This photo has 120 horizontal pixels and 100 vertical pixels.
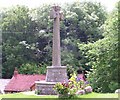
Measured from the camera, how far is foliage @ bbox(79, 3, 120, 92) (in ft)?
41.8

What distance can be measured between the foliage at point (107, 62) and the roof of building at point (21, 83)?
5.67 metres

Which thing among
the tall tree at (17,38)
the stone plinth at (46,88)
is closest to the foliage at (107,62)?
the stone plinth at (46,88)

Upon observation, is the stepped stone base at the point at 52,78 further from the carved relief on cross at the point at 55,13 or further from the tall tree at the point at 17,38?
the tall tree at the point at 17,38

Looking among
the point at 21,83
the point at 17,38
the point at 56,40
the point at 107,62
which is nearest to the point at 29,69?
the point at 21,83

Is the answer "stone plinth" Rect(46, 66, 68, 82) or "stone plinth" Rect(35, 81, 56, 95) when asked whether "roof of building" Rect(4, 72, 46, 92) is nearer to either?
"stone plinth" Rect(46, 66, 68, 82)

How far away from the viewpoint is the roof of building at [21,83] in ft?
59.6

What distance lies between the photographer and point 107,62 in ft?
42.6

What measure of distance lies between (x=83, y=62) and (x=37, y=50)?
4077 mm

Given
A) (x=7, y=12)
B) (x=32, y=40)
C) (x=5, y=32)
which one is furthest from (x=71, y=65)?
(x=7, y=12)

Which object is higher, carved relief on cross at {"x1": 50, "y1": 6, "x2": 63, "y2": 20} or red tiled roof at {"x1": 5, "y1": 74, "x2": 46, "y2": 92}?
carved relief on cross at {"x1": 50, "y1": 6, "x2": 63, "y2": 20}

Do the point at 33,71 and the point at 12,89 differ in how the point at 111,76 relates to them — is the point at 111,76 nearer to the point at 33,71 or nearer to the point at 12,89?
the point at 12,89

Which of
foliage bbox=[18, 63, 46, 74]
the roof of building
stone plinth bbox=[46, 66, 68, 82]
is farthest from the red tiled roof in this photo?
stone plinth bbox=[46, 66, 68, 82]

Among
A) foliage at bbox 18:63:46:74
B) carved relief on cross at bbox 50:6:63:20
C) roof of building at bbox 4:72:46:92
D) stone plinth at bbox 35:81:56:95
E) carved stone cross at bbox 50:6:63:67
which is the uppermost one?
carved relief on cross at bbox 50:6:63:20

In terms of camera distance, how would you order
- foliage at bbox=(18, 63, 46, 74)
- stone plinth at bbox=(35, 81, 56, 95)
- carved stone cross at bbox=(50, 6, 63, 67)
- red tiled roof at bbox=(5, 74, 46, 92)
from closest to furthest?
stone plinth at bbox=(35, 81, 56, 95), carved stone cross at bbox=(50, 6, 63, 67), red tiled roof at bbox=(5, 74, 46, 92), foliage at bbox=(18, 63, 46, 74)
